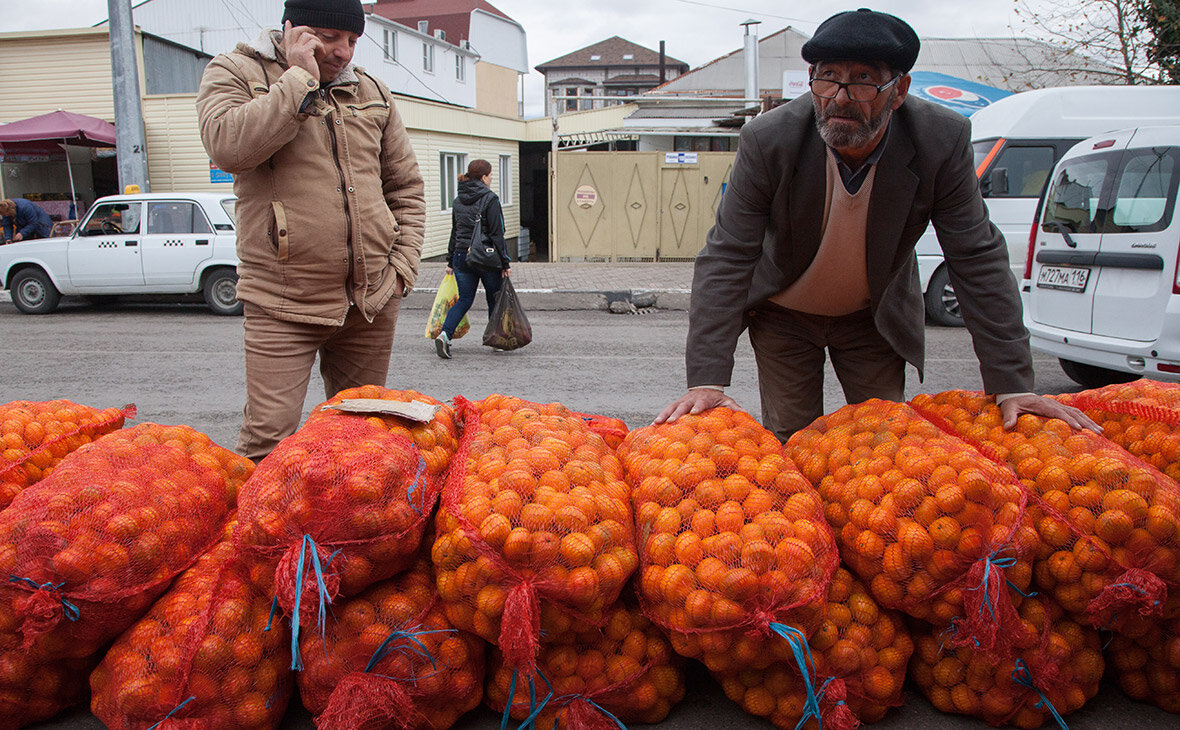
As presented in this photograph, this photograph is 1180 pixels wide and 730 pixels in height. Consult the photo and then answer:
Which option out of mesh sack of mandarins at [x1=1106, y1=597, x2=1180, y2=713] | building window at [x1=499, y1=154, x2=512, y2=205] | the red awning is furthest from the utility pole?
building window at [x1=499, y1=154, x2=512, y2=205]

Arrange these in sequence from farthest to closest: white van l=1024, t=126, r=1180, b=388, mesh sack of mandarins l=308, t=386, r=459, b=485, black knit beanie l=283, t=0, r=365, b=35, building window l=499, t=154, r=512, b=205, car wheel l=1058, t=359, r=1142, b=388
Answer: building window l=499, t=154, r=512, b=205 < car wheel l=1058, t=359, r=1142, b=388 < white van l=1024, t=126, r=1180, b=388 < black knit beanie l=283, t=0, r=365, b=35 < mesh sack of mandarins l=308, t=386, r=459, b=485

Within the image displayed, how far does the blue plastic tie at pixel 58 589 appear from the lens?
1.91 meters

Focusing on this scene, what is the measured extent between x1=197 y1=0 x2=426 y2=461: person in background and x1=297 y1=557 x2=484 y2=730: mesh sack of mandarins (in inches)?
42.6

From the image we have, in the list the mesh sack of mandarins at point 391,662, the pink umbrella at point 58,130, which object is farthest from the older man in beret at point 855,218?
the pink umbrella at point 58,130

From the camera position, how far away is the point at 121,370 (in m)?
7.95

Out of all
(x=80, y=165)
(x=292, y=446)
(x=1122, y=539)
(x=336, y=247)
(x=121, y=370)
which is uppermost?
(x=80, y=165)

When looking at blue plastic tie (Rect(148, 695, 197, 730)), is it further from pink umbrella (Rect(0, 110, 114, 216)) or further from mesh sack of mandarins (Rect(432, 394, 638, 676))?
pink umbrella (Rect(0, 110, 114, 216))

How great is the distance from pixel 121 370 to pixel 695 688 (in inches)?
299

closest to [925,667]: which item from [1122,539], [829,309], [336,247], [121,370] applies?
[1122,539]

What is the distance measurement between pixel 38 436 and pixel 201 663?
1.22 m

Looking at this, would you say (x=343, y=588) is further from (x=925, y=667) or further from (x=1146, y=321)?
(x=1146, y=321)

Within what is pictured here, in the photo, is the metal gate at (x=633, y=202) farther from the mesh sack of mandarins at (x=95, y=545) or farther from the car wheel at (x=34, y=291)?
the mesh sack of mandarins at (x=95, y=545)

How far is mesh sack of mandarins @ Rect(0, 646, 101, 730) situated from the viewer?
2.06 meters

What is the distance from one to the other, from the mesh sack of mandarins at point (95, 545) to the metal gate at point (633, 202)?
55.6 ft
